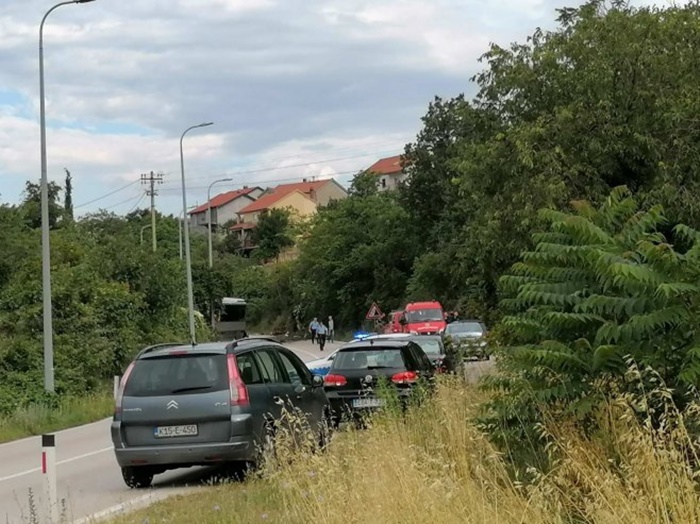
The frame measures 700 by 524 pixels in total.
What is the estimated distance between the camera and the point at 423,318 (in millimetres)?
46562

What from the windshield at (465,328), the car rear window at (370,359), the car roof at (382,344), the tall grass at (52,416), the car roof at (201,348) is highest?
the car roof at (201,348)

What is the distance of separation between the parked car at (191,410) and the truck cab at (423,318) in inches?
1255

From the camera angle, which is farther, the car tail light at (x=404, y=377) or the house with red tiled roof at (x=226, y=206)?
the house with red tiled roof at (x=226, y=206)

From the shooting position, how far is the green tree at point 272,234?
400ft

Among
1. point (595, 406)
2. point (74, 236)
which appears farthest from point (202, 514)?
point (74, 236)

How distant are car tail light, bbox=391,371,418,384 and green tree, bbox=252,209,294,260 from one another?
103695 millimetres

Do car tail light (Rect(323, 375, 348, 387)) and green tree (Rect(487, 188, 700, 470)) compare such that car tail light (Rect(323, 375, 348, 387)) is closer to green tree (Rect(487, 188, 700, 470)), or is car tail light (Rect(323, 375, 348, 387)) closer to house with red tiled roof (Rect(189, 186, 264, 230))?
green tree (Rect(487, 188, 700, 470))

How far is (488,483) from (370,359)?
10.8 metres

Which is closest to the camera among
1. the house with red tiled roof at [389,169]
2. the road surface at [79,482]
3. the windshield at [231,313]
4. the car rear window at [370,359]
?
the road surface at [79,482]

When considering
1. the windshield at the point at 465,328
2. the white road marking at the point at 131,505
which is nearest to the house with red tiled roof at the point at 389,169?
the windshield at the point at 465,328

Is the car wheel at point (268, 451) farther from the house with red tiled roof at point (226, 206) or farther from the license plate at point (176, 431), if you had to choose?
the house with red tiled roof at point (226, 206)

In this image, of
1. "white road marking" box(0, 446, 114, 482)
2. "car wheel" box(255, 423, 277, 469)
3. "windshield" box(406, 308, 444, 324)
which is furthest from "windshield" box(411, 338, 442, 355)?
"windshield" box(406, 308, 444, 324)

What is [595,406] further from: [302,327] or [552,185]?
[302,327]

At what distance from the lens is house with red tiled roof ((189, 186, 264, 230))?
177 metres
